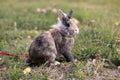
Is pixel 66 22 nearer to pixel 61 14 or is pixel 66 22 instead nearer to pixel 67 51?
pixel 61 14

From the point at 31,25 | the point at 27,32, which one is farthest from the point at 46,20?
the point at 27,32

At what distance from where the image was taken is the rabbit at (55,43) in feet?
Answer: 18.7

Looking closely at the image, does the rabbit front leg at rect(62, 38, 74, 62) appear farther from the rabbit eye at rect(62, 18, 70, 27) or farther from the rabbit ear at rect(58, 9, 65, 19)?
the rabbit ear at rect(58, 9, 65, 19)

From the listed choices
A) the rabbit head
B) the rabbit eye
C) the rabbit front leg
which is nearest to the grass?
the rabbit front leg

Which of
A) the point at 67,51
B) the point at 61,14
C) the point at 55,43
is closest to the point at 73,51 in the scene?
the point at 67,51

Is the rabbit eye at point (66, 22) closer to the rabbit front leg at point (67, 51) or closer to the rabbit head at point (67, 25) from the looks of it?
the rabbit head at point (67, 25)

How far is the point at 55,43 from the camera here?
595 cm

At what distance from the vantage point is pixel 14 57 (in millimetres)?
6531

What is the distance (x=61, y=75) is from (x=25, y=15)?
5.74 metres

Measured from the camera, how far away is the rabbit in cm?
570

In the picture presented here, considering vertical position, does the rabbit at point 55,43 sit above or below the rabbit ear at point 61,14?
below

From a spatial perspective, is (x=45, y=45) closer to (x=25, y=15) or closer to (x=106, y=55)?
(x=106, y=55)

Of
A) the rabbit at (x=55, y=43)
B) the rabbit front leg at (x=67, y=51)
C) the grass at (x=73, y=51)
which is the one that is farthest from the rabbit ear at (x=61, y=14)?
the grass at (x=73, y=51)

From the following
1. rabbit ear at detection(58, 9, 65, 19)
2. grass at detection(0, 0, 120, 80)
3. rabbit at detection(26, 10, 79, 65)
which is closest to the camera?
grass at detection(0, 0, 120, 80)
